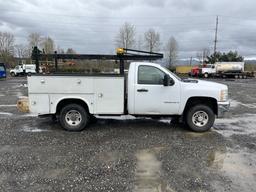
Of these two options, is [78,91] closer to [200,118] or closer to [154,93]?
[154,93]

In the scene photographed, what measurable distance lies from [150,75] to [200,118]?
1.89 meters

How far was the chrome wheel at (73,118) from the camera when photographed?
25.7 ft

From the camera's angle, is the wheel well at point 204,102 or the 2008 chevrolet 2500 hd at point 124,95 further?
the wheel well at point 204,102

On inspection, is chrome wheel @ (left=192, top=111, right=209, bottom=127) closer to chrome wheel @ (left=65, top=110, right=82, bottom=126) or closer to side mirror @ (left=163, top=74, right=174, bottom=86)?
side mirror @ (left=163, top=74, right=174, bottom=86)

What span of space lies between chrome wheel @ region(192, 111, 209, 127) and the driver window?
1.38 m

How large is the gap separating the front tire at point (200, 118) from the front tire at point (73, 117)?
116 inches

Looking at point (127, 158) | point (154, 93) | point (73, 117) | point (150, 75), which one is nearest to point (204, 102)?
point (154, 93)

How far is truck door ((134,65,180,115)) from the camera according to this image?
7.66 meters

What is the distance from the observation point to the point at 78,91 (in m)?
7.61

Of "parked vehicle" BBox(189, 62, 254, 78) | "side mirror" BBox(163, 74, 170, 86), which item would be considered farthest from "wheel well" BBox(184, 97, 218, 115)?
"parked vehicle" BBox(189, 62, 254, 78)

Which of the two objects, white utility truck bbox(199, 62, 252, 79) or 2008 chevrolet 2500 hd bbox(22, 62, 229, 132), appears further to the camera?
white utility truck bbox(199, 62, 252, 79)

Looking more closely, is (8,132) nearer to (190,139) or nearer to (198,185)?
(190,139)

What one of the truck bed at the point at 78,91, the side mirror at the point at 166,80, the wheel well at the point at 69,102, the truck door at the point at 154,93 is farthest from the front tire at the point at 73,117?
the side mirror at the point at 166,80

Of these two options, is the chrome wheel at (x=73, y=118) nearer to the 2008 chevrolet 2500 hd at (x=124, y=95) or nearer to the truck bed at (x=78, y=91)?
the 2008 chevrolet 2500 hd at (x=124, y=95)
